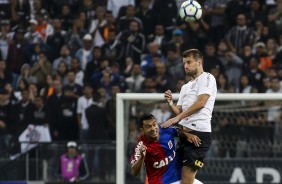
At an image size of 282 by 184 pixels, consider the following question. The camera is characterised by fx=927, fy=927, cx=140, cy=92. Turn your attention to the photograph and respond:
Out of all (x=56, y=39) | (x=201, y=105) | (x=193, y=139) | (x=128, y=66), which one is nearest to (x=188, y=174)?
(x=193, y=139)

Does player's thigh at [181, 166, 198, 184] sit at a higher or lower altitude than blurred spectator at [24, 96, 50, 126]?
lower

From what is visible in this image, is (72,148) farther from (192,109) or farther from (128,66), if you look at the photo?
(192,109)

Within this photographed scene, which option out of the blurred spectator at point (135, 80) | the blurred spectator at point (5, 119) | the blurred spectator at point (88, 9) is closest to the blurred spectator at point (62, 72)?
the blurred spectator at point (5, 119)

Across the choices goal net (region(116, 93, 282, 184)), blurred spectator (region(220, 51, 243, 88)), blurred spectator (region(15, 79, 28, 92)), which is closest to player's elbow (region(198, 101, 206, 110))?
goal net (region(116, 93, 282, 184))

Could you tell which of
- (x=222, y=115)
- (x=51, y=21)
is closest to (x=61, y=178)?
(x=222, y=115)

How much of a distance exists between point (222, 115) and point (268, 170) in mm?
1174

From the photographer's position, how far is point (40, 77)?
18203 millimetres

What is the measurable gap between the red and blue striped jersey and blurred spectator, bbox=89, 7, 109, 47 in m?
8.77

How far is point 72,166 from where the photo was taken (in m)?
15.3

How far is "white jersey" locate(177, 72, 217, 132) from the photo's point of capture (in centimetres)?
955

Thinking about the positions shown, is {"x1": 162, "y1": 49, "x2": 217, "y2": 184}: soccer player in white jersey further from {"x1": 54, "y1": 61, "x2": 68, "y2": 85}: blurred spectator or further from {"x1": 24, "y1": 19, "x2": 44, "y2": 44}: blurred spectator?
{"x1": 24, "y1": 19, "x2": 44, "y2": 44}: blurred spectator

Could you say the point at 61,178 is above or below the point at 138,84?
below

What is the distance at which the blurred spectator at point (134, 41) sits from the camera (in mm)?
18172

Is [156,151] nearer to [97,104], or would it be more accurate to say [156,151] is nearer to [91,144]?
[91,144]
